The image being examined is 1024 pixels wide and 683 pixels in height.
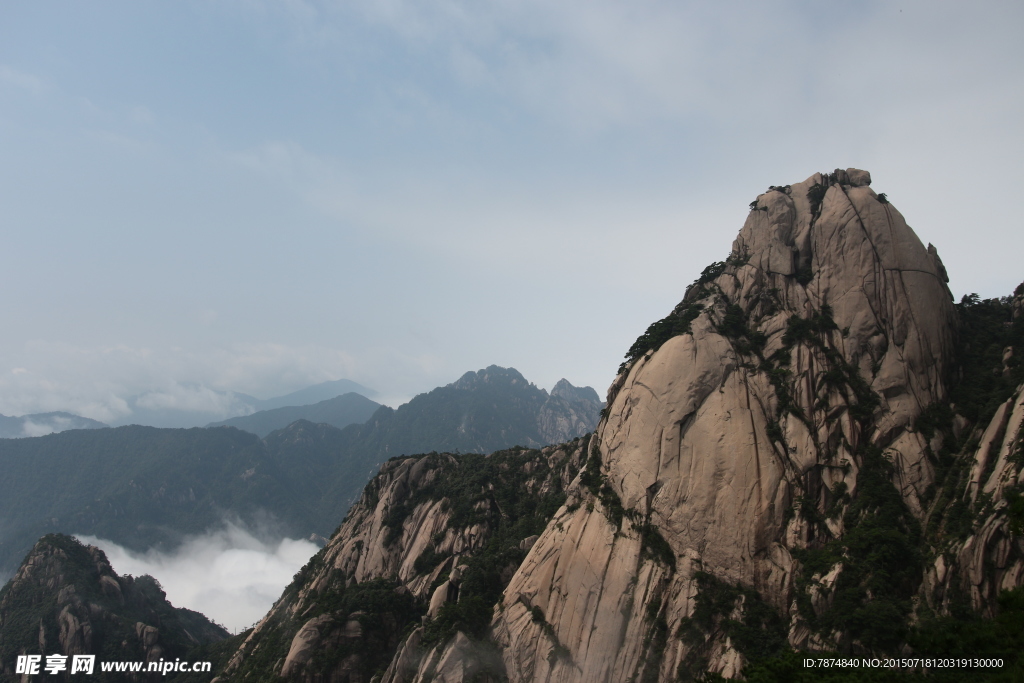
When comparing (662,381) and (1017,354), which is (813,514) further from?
(1017,354)

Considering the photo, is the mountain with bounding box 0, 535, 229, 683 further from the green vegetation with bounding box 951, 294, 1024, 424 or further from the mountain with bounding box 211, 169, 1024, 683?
the green vegetation with bounding box 951, 294, 1024, 424

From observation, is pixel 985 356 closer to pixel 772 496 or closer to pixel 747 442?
pixel 747 442

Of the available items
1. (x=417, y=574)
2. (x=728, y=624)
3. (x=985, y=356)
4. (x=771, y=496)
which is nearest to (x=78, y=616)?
(x=417, y=574)

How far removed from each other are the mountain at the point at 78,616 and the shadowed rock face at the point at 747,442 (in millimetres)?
79299

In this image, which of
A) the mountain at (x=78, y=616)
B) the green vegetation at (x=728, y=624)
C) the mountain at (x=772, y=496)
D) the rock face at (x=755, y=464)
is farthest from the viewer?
the mountain at (x=78, y=616)

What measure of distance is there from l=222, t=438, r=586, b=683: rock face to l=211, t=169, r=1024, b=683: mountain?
40cm

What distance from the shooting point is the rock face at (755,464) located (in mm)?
46062

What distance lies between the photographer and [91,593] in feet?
342

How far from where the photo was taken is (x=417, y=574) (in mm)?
74875

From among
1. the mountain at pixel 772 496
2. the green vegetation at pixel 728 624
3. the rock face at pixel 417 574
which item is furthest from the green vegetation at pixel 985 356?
the rock face at pixel 417 574

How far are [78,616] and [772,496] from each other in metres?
116

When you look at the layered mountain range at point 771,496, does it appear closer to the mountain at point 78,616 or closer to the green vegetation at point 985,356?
the green vegetation at point 985,356

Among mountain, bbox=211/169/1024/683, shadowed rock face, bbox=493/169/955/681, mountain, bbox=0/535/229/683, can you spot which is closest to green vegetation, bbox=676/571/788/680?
mountain, bbox=211/169/1024/683

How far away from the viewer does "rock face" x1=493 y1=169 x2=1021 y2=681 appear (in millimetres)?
46062
